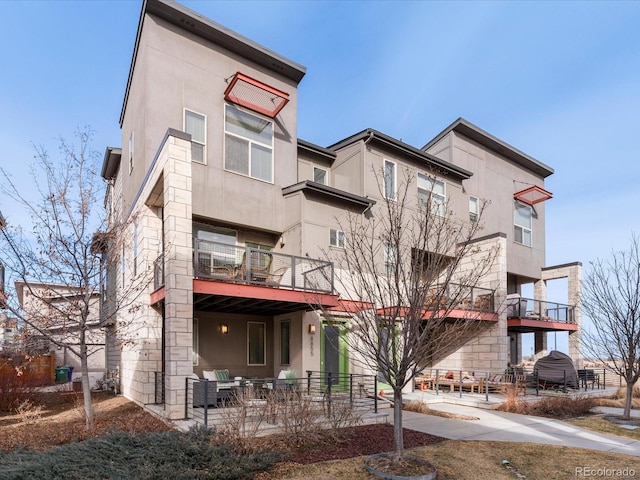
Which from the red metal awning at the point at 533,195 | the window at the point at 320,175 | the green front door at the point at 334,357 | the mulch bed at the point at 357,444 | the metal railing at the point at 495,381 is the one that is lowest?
the metal railing at the point at 495,381

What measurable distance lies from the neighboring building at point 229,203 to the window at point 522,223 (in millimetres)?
6313

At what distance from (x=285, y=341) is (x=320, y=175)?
282 inches

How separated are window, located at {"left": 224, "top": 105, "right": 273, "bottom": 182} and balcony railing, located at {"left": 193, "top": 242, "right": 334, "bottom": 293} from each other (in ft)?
9.45

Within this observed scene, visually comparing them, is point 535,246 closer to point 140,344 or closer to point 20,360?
point 140,344

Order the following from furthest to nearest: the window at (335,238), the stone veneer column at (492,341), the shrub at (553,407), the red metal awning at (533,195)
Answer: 1. the red metal awning at (533,195)
2. the stone veneer column at (492,341)
3. the window at (335,238)
4. the shrub at (553,407)

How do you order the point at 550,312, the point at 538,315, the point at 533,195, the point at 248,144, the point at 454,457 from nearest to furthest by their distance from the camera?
the point at 454,457 → the point at 248,144 → the point at 538,315 → the point at 550,312 → the point at 533,195

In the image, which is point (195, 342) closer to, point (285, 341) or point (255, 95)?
point (285, 341)

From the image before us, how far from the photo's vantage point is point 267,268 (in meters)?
14.6

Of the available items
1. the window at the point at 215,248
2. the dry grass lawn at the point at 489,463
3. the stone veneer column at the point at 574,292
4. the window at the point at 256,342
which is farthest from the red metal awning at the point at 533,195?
the dry grass lawn at the point at 489,463

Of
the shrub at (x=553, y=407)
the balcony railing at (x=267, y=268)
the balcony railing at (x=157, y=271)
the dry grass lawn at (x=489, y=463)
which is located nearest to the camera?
the dry grass lawn at (x=489, y=463)

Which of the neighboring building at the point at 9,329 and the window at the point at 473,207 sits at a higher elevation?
the window at the point at 473,207

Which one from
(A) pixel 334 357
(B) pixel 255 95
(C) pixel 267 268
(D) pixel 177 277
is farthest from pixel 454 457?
(B) pixel 255 95

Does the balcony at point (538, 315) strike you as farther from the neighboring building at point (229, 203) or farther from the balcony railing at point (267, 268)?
the balcony railing at point (267, 268)

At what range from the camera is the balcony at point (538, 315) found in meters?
20.5
